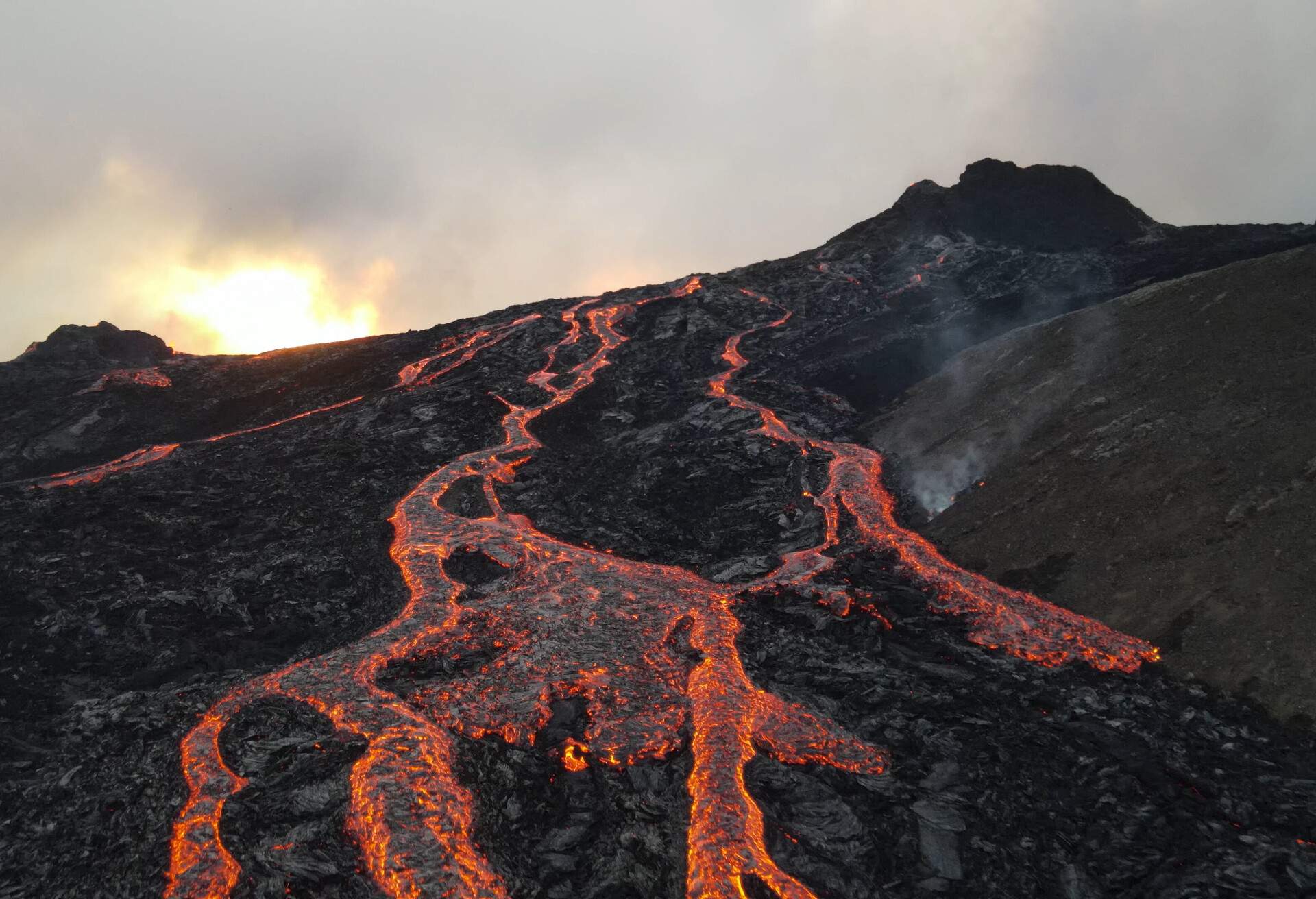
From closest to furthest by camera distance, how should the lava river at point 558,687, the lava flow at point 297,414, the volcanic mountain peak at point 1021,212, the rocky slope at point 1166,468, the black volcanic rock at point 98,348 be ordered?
the lava river at point 558,687 < the rocky slope at point 1166,468 < the lava flow at point 297,414 < the black volcanic rock at point 98,348 < the volcanic mountain peak at point 1021,212

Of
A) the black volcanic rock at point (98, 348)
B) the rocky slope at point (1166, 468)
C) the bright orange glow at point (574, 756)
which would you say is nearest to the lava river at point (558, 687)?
the bright orange glow at point (574, 756)

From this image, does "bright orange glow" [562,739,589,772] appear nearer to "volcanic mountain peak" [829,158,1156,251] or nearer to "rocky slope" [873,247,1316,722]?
"rocky slope" [873,247,1316,722]

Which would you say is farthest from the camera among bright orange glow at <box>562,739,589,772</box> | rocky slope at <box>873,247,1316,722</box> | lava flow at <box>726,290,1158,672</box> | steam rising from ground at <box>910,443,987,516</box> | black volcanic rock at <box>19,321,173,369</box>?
black volcanic rock at <box>19,321,173,369</box>

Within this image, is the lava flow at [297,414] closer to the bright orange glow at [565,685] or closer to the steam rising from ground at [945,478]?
the bright orange glow at [565,685]

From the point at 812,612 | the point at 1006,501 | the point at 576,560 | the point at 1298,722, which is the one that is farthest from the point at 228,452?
the point at 1298,722

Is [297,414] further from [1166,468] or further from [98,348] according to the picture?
[1166,468]

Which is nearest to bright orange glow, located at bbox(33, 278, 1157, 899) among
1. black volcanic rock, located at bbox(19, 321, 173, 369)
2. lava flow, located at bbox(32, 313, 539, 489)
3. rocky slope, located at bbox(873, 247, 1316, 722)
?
rocky slope, located at bbox(873, 247, 1316, 722)
